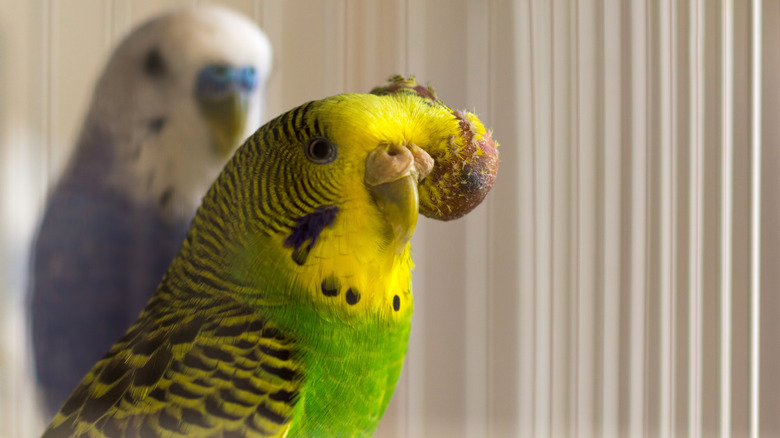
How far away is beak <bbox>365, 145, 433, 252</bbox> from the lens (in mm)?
579

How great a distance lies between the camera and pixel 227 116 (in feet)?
2.33

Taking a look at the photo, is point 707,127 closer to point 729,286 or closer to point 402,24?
point 729,286

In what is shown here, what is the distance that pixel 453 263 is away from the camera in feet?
2.39

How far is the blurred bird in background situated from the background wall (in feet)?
0.27

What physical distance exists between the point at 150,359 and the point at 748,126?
2.59 ft

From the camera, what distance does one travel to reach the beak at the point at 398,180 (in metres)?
0.58

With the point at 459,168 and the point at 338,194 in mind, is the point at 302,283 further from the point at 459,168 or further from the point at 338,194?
the point at 459,168

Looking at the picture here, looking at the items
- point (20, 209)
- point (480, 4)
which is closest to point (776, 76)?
point (480, 4)

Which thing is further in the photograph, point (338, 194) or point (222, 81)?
point (222, 81)

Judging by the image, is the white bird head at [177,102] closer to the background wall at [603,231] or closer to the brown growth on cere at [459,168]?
the background wall at [603,231]

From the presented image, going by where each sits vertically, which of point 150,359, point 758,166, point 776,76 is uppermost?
point 776,76

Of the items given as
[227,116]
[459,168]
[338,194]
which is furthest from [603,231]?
[227,116]

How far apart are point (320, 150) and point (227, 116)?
0.18m

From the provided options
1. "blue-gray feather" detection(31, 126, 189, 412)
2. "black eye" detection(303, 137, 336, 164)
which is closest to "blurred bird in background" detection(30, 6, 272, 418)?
"blue-gray feather" detection(31, 126, 189, 412)
